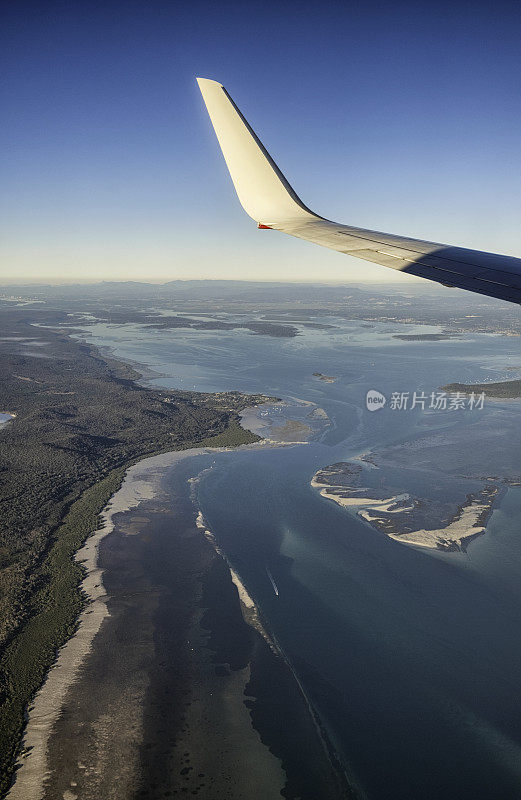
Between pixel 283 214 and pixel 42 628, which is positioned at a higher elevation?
pixel 283 214

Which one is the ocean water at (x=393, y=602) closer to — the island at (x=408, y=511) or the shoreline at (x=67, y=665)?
the island at (x=408, y=511)

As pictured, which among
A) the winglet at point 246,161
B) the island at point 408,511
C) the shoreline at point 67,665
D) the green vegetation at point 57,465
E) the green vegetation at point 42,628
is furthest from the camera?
the island at point 408,511

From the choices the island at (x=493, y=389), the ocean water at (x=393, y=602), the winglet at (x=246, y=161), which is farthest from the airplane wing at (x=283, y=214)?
the island at (x=493, y=389)

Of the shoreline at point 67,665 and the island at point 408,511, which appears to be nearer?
the shoreline at point 67,665

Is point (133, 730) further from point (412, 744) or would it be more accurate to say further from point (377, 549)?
point (377, 549)

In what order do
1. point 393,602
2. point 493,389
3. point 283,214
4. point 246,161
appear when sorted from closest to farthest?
point 246,161
point 283,214
point 393,602
point 493,389

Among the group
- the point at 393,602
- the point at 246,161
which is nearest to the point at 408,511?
the point at 393,602

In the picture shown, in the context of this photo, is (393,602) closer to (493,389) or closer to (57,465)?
(57,465)
